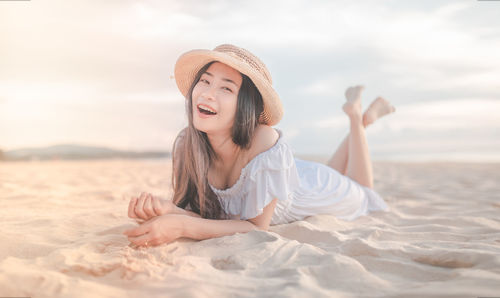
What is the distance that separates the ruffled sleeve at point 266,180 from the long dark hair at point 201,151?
0.19 meters

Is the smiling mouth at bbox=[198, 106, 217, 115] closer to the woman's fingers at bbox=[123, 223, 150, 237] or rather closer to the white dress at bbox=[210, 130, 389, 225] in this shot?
the white dress at bbox=[210, 130, 389, 225]

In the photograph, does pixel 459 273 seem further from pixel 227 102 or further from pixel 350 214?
pixel 350 214

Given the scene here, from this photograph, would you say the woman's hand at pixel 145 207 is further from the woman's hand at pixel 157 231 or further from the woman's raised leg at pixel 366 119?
the woman's raised leg at pixel 366 119

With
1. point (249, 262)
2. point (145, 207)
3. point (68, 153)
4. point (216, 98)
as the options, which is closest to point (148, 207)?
point (145, 207)

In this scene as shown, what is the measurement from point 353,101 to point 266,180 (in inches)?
75.9

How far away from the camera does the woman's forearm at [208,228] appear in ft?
6.31

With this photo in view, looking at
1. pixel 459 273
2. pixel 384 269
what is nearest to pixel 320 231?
pixel 384 269

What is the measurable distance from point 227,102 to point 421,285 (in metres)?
1.41

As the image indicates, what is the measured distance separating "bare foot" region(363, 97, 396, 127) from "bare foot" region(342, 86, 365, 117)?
0.67 ft

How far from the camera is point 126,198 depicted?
12.6 feet

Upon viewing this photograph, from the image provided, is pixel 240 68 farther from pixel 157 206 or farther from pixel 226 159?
pixel 157 206

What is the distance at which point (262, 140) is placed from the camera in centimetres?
238

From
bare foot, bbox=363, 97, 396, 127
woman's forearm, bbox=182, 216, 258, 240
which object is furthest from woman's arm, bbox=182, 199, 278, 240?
bare foot, bbox=363, 97, 396, 127

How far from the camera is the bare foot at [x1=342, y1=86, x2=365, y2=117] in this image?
368 cm
